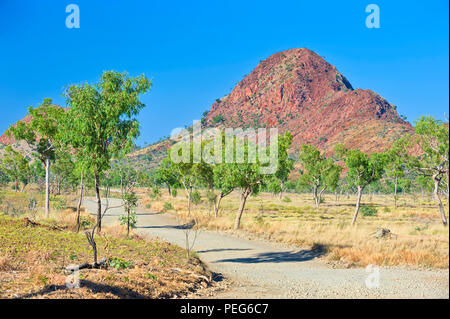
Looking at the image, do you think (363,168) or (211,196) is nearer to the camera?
(363,168)

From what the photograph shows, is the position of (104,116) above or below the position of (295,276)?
above

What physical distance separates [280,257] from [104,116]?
992cm

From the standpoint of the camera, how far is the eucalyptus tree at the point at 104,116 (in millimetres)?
16859

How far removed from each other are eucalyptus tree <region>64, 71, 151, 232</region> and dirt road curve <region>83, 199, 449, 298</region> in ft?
20.1

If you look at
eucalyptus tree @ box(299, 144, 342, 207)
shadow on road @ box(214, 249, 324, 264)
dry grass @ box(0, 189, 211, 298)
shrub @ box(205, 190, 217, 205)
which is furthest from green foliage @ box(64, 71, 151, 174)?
eucalyptus tree @ box(299, 144, 342, 207)

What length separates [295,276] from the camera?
12.2 metres

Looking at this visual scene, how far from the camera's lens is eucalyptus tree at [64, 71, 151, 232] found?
16859mm

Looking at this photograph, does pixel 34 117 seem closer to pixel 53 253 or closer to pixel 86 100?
pixel 86 100

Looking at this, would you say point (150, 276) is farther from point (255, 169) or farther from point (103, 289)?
point (255, 169)

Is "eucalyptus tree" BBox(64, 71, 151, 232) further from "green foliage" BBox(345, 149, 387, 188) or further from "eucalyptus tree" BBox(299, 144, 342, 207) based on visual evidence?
"eucalyptus tree" BBox(299, 144, 342, 207)

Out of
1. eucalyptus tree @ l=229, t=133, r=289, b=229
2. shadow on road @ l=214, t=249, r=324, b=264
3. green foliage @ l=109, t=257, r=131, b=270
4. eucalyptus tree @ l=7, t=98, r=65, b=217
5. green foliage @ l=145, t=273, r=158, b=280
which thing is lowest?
shadow on road @ l=214, t=249, r=324, b=264

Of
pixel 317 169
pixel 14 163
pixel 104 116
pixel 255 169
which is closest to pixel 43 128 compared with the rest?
pixel 104 116
